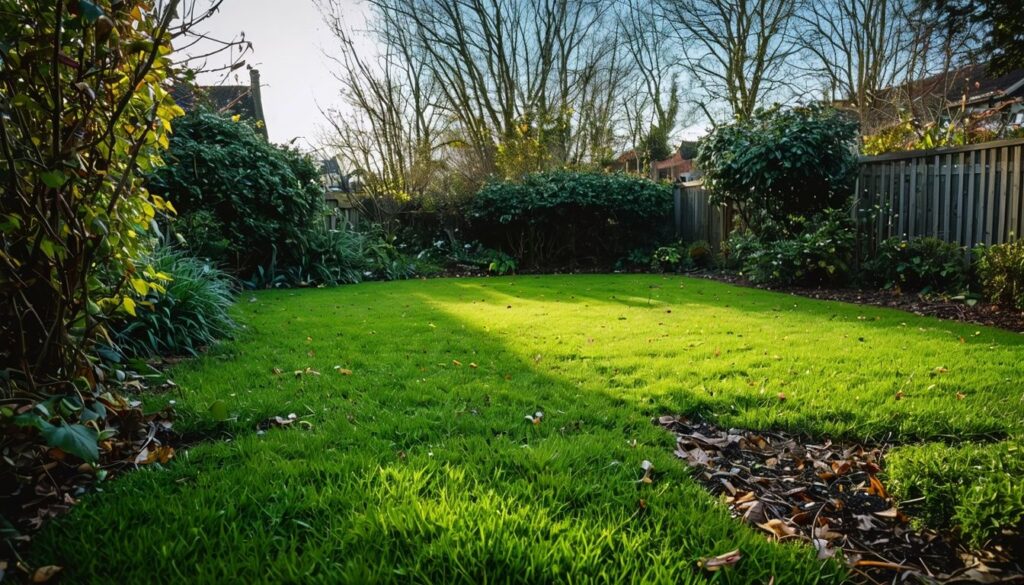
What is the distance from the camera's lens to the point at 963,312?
17.6 ft

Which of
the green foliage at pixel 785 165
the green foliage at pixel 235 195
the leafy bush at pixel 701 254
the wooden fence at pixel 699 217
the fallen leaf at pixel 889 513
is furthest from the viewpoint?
the leafy bush at pixel 701 254

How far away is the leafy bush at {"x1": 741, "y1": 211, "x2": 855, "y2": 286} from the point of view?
7.39 metres

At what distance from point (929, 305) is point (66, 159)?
23.8ft

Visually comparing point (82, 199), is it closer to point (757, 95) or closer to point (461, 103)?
point (461, 103)

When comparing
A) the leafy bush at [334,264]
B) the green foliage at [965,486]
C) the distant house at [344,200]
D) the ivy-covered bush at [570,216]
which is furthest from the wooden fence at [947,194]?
the distant house at [344,200]

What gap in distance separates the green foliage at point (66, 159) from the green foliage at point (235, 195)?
5.65 metres

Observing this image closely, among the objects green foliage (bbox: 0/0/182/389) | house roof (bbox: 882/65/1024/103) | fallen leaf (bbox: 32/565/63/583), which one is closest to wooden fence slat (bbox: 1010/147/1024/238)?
house roof (bbox: 882/65/1024/103)

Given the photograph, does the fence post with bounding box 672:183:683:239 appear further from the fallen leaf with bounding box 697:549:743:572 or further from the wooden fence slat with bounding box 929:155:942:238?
the fallen leaf with bounding box 697:549:743:572

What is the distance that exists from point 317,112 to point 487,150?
466cm

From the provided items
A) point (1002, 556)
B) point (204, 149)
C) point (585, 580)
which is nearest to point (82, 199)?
point (585, 580)

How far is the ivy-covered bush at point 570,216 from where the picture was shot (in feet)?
37.9

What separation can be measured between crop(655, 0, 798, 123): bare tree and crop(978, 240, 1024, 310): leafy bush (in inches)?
426

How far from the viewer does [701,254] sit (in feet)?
35.2

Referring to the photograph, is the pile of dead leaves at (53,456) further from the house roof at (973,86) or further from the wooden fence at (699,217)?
the house roof at (973,86)
